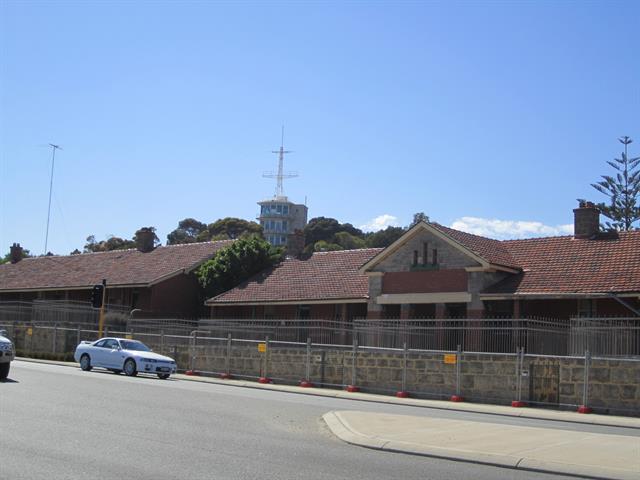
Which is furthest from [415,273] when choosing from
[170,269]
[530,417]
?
[170,269]

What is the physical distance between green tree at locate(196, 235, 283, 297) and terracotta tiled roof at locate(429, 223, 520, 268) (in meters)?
14.3

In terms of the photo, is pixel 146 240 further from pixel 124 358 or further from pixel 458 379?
pixel 458 379

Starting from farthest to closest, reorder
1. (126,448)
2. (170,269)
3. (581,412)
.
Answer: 1. (170,269)
2. (581,412)
3. (126,448)

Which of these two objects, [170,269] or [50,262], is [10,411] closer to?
[170,269]

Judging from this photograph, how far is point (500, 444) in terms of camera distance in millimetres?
12672

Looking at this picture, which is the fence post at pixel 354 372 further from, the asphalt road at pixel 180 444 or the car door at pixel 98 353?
the car door at pixel 98 353

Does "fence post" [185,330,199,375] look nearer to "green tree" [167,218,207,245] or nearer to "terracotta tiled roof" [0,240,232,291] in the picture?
"terracotta tiled roof" [0,240,232,291]

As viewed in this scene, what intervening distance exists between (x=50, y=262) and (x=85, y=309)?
19.5m

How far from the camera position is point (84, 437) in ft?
39.9

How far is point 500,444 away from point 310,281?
2824 centimetres

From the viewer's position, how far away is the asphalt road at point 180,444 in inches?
390

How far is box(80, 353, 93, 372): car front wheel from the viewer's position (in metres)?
30.0

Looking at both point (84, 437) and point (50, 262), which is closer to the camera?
point (84, 437)

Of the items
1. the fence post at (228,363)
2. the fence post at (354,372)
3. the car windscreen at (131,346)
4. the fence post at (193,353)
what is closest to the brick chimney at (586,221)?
the fence post at (354,372)
